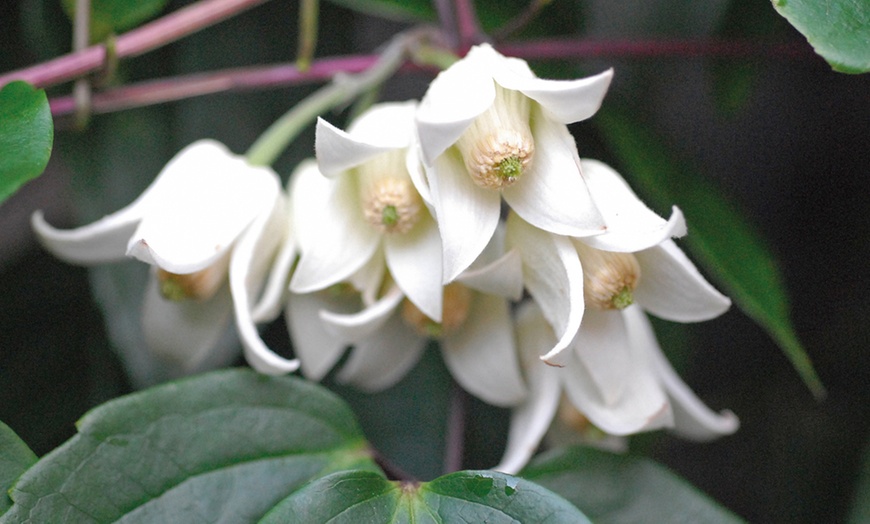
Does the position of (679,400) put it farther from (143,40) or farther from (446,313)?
(143,40)

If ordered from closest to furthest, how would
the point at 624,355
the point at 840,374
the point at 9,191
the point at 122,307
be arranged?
the point at 9,191 < the point at 624,355 < the point at 122,307 < the point at 840,374

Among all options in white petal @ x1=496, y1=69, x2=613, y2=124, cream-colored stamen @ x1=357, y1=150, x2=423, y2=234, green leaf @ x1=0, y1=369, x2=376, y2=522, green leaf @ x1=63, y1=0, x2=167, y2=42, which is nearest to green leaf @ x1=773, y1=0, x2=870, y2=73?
white petal @ x1=496, y1=69, x2=613, y2=124

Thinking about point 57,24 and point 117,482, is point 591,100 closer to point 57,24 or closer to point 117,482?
point 117,482

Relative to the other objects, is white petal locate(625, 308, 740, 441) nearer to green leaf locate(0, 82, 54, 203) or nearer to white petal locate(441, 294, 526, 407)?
white petal locate(441, 294, 526, 407)

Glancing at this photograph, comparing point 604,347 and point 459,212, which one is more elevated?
point 459,212

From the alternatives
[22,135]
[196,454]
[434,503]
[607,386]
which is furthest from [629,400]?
[22,135]

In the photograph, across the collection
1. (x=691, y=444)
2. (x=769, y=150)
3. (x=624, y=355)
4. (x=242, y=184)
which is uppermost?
(x=242, y=184)

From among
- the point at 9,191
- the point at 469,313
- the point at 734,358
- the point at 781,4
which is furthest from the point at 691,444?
the point at 9,191

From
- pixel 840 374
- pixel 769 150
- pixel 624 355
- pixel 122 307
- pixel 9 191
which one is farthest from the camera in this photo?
pixel 769 150
